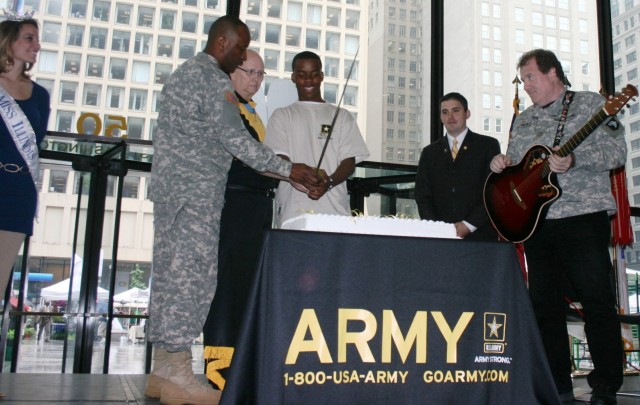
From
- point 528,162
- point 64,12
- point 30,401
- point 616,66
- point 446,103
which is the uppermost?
point 64,12

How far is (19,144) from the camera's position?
2.25 m

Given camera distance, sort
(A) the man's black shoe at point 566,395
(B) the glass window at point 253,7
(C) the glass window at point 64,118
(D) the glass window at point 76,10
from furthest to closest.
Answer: (D) the glass window at point 76,10 → (C) the glass window at point 64,118 → (B) the glass window at point 253,7 → (A) the man's black shoe at point 566,395

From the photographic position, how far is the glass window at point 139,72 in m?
31.5

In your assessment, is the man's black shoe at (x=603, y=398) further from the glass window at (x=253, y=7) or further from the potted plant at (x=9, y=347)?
the glass window at (x=253, y=7)

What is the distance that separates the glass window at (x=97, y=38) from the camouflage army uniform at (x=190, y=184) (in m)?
33.2

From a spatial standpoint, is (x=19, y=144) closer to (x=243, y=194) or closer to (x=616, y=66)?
(x=243, y=194)

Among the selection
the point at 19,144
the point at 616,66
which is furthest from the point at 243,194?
the point at 616,66

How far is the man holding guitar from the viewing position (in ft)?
8.04

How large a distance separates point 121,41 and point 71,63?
5.91 m

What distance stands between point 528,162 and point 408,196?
246cm

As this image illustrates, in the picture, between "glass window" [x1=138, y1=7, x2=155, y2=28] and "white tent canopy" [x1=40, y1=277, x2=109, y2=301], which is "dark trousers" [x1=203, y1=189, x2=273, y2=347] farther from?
"glass window" [x1=138, y1=7, x2=155, y2=28]

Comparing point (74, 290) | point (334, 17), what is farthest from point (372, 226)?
point (334, 17)

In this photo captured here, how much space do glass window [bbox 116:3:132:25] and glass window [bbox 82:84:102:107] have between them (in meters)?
4.64

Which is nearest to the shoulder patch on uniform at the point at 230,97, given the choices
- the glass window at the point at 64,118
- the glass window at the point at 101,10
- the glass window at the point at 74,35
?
the glass window at the point at 74,35
